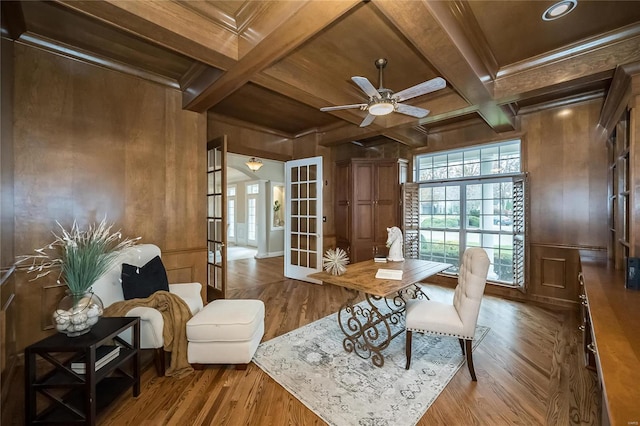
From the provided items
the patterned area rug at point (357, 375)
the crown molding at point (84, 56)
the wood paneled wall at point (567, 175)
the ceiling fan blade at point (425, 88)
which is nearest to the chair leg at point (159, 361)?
the patterned area rug at point (357, 375)

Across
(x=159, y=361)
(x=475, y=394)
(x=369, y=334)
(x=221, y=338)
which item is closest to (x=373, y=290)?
(x=369, y=334)

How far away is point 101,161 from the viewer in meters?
2.75

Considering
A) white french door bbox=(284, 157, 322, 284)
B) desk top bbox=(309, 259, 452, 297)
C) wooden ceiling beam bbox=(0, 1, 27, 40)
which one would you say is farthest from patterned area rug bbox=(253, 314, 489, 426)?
wooden ceiling beam bbox=(0, 1, 27, 40)

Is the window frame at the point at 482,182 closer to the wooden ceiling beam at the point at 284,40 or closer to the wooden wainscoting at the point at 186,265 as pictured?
the wooden ceiling beam at the point at 284,40

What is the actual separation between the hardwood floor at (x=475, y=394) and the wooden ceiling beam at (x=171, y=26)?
262 centimetres

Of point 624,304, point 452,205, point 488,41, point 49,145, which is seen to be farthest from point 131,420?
point 452,205

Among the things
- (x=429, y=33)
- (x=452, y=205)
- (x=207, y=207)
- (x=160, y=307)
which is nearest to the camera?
(x=429, y=33)

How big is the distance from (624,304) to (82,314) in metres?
3.39

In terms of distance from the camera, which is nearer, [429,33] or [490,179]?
[429,33]

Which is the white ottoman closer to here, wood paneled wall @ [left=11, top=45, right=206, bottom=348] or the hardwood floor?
the hardwood floor

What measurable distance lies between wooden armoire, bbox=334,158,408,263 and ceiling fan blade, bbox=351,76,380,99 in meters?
2.66

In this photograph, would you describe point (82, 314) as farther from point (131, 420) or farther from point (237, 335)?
point (237, 335)

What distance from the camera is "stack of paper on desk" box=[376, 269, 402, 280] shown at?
2566 millimetres

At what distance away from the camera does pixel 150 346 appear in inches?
84.2
